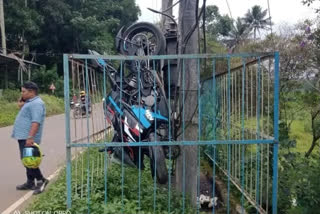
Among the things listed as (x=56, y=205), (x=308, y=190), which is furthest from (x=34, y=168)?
(x=308, y=190)

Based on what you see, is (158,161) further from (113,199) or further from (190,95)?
(190,95)

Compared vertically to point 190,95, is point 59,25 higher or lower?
higher

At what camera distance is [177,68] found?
4.11 metres

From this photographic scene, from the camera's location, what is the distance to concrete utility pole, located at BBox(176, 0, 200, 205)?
393 cm

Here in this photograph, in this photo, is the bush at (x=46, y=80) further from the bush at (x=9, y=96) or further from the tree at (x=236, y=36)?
the tree at (x=236, y=36)

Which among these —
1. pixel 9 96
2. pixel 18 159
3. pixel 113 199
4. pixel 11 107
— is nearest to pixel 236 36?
pixel 11 107

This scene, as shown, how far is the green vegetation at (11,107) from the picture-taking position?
15.0 meters

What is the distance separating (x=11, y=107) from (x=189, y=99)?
15.7 metres

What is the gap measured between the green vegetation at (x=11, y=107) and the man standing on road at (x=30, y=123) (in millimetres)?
9515

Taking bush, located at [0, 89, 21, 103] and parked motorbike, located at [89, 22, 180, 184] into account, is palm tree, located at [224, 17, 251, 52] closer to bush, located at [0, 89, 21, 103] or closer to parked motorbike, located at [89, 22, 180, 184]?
parked motorbike, located at [89, 22, 180, 184]

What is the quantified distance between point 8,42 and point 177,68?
27.3 m

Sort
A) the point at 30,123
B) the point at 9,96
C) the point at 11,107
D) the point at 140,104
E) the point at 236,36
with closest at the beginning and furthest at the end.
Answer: the point at 140,104 → the point at 30,123 → the point at 11,107 → the point at 236,36 → the point at 9,96

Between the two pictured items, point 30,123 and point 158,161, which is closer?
point 158,161

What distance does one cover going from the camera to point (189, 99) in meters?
4.00
